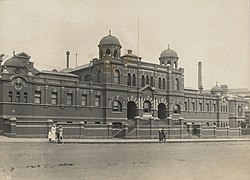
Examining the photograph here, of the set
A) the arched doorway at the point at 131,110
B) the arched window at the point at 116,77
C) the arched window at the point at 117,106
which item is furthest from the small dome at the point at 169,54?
the arched window at the point at 117,106

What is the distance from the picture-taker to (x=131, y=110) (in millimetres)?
49906

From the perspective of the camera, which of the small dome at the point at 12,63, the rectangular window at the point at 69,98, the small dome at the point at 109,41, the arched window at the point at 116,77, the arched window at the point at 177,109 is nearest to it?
the rectangular window at the point at 69,98

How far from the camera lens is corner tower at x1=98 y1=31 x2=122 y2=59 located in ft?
160

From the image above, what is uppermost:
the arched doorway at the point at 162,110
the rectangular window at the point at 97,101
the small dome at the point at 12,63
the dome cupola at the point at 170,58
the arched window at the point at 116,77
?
the dome cupola at the point at 170,58

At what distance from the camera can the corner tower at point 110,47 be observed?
48.6m

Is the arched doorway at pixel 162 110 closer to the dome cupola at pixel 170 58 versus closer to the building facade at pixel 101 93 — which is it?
the building facade at pixel 101 93

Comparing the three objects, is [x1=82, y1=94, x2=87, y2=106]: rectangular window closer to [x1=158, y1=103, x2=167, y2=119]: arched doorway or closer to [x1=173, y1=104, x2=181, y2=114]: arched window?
[x1=158, y1=103, x2=167, y2=119]: arched doorway

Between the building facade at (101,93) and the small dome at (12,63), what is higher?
the small dome at (12,63)

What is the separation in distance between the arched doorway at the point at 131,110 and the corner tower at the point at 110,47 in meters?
7.00

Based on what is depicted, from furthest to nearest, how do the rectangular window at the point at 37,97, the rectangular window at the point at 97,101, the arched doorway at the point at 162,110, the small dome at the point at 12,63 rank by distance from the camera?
the arched doorway at the point at 162,110, the rectangular window at the point at 97,101, the small dome at the point at 12,63, the rectangular window at the point at 37,97

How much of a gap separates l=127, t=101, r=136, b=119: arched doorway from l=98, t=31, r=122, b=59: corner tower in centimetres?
700

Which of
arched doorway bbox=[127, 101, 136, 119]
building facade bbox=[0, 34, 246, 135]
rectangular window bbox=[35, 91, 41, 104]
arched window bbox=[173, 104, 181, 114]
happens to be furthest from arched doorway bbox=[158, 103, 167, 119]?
rectangular window bbox=[35, 91, 41, 104]

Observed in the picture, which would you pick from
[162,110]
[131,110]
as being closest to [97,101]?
[131,110]

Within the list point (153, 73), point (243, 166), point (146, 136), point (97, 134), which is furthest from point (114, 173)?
point (153, 73)
